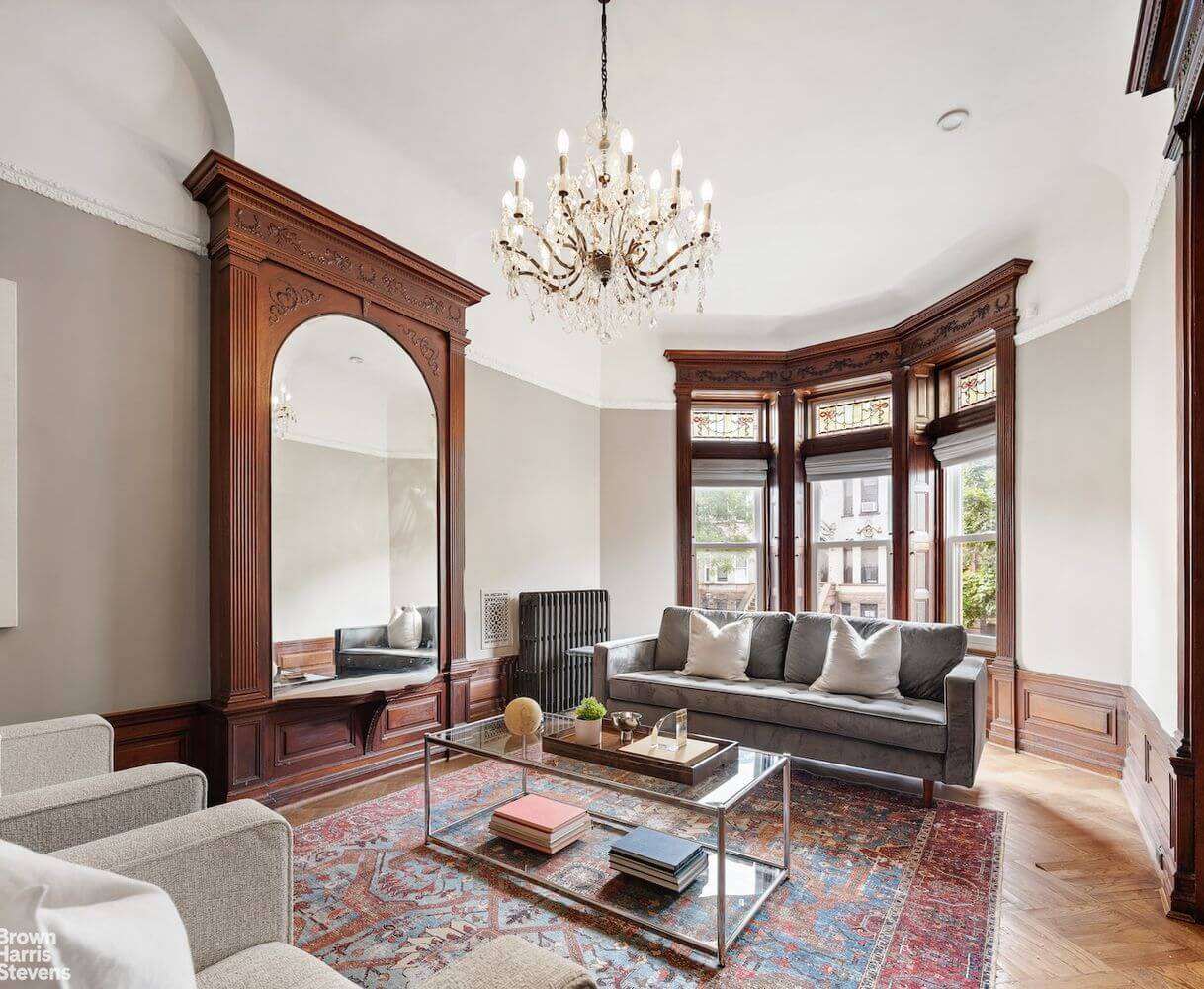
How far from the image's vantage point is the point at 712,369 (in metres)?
6.28

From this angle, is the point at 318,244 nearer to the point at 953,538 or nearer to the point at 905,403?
the point at 905,403

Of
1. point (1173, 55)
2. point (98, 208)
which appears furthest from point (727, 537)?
point (98, 208)

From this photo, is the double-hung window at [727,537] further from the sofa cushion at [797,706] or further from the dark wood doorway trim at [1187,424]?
the dark wood doorway trim at [1187,424]

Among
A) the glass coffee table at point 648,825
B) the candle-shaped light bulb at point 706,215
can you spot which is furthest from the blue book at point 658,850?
the candle-shaped light bulb at point 706,215

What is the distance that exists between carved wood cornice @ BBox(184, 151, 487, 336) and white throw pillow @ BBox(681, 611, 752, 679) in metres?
2.66

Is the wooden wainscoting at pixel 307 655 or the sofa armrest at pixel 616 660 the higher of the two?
the wooden wainscoting at pixel 307 655

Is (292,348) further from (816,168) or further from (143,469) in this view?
(816,168)

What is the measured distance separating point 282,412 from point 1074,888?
13.4ft

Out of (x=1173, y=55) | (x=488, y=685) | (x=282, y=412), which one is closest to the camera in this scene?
(x=1173, y=55)

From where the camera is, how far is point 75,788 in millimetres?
1692

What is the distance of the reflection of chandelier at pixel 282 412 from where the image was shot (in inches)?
133

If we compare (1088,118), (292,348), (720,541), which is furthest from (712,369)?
(292,348)

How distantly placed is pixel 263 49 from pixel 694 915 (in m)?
4.13

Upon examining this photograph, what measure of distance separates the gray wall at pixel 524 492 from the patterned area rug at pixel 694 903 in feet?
6.16
